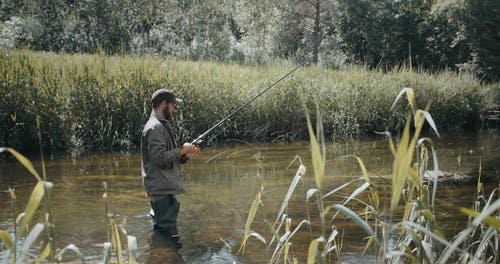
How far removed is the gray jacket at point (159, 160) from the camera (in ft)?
18.4

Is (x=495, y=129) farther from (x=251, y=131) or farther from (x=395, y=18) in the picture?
(x=395, y=18)

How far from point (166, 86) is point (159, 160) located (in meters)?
8.14

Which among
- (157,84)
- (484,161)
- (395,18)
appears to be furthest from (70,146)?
(395,18)

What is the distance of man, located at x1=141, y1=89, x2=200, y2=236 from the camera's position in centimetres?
562

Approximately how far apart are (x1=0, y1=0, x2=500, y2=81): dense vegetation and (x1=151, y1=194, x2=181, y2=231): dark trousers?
49.4 feet

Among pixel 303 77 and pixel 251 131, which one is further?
pixel 303 77

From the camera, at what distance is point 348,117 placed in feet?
51.3

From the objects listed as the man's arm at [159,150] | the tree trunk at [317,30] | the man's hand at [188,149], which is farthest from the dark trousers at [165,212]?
the tree trunk at [317,30]

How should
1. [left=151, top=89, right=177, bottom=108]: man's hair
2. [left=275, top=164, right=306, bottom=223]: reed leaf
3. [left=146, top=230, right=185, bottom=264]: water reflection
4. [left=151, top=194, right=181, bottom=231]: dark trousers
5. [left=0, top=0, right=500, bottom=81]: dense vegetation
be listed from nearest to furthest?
[left=275, top=164, right=306, bottom=223]: reed leaf, [left=146, top=230, right=185, bottom=264]: water reflection, [left=151, top=89, right=177, bottom=108]: man's hair, [left=151, top=194, right=181, bottom=231]: dark trousers, [left=0, top=0, right=500, bottom=81]: dense vegetation

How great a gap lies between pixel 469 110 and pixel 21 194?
15.0 metres

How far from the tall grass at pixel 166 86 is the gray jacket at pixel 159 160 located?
569 centimetres

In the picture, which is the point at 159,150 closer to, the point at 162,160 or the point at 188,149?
the point at 162,160

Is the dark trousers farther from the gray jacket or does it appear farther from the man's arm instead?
the man's arm

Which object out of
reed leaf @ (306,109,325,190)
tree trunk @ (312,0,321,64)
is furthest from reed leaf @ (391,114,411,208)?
tree trunk @ (312,0,321,64)
